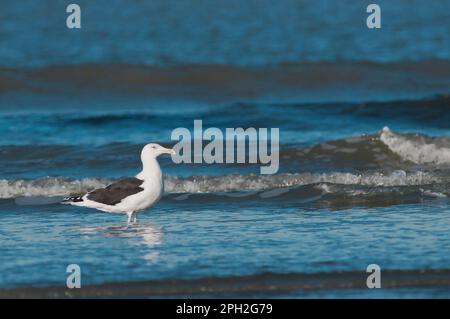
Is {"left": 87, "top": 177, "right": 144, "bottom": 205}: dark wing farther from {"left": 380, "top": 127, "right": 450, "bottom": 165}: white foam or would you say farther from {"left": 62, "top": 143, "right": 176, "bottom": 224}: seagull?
{"left": 380, "top": 127, "right": 450, "bottom": 165}: white foam

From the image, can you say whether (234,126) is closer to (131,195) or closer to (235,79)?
(235,79)

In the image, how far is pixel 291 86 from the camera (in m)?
21.2

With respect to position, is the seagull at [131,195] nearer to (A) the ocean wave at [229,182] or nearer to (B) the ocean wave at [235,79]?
(A) the ocean wave at [229,182]

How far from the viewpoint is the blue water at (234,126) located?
30.0ft

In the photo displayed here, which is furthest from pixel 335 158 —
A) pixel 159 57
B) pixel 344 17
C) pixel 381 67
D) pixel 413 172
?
pixel 344 17

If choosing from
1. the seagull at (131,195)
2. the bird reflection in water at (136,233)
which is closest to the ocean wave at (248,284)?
the bird reflection in water at (136,233)

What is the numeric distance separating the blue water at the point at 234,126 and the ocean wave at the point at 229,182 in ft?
0.10

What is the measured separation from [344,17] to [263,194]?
1545cm

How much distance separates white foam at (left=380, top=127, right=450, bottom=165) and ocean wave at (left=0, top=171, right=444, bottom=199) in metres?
1.04

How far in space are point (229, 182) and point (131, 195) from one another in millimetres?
2457

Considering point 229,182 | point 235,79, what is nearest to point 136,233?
point 229,182

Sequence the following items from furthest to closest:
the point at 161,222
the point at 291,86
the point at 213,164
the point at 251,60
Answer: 1. the point at 251,60
2. the point at 291,86
3. the point at 213,164
4. the point at 161,222
